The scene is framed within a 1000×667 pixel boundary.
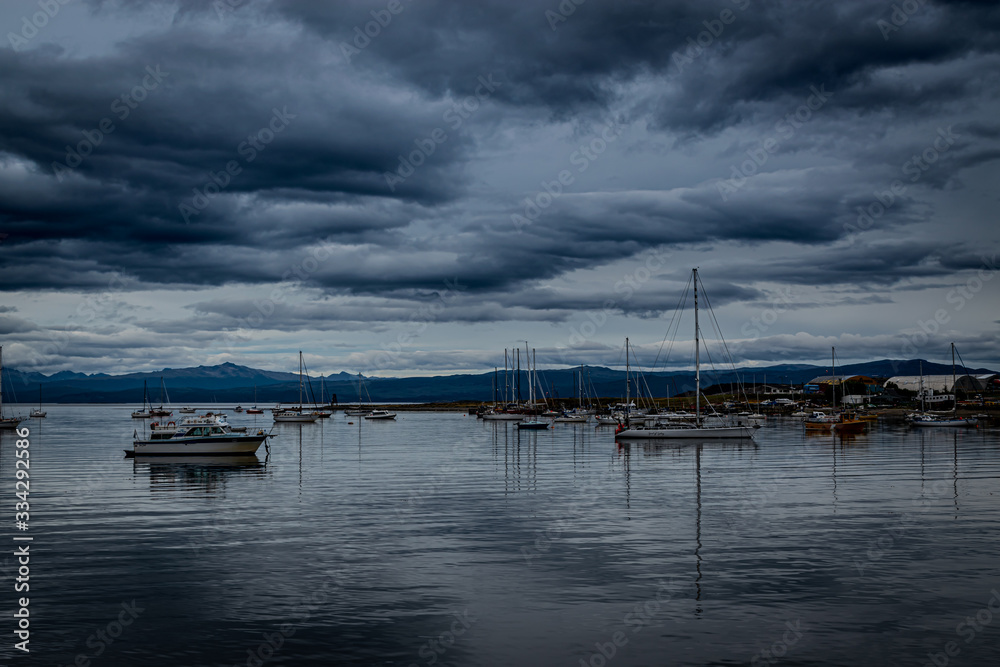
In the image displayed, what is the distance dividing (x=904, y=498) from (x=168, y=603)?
40584mm

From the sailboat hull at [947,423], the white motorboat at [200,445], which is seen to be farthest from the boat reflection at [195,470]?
the sailboat hull at [947,423]

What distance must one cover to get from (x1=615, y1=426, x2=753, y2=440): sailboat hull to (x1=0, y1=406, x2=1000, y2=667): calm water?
52.6 m

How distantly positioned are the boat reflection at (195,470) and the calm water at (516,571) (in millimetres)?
1139

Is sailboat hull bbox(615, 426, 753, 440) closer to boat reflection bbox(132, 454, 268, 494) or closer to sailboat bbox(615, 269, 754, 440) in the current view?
sailboat bbox(615, 269, 754, 440)

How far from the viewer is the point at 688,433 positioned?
11500 cm

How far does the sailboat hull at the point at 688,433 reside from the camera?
11294 cm

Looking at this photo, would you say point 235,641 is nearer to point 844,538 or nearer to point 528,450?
point 844,538

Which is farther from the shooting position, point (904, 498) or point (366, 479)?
point (366, 479)

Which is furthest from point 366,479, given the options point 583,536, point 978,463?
point 978,463

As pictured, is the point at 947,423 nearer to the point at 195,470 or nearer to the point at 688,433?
the point at 688,433

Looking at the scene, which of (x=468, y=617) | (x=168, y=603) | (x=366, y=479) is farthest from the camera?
(x=366, y=479)

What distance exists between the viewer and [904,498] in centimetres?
4775

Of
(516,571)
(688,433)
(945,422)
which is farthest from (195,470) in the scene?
(945,422)

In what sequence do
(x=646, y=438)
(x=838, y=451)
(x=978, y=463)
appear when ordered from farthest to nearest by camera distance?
(x=646, y=438) → (x=838, y=451) → (x=978, y=463)
